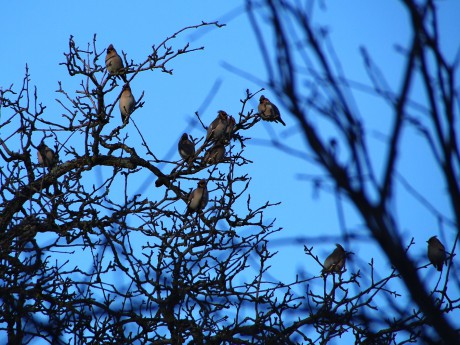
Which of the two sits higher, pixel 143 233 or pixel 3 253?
pixel 143 233

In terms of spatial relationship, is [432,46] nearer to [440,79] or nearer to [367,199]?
[440,79]

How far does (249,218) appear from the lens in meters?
6.65

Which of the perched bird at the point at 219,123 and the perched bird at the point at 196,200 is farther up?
the perched bird at the point at 219,123

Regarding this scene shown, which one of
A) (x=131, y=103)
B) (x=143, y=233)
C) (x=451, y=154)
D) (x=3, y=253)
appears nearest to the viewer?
(x=451, y=154)

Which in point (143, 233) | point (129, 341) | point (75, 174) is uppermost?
point (75, 174)

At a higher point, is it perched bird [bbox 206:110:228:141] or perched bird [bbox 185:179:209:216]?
perched bird [bbox 206:110:228:141]

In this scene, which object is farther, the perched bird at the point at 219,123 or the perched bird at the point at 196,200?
the perched bird at the point at 219,123

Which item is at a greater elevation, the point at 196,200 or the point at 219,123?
the point at 219,123

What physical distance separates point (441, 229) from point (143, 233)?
4.07 m

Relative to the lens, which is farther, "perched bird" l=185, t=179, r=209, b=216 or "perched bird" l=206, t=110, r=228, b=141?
"perched bird" l=206, t=110, r=228, b=141

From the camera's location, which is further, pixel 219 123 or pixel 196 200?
pixel 219 123

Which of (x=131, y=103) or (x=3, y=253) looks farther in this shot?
(x=131, y=103)

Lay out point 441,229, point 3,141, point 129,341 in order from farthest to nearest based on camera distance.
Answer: point 3,141
point 129,341
point 441,229

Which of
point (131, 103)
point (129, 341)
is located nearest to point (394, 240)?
point (129, 341)
